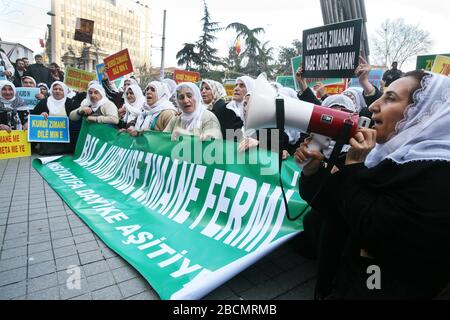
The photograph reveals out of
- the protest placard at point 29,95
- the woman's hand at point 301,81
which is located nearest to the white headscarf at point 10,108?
the protest placard at point 29,95

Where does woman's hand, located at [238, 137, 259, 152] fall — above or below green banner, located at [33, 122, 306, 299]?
above

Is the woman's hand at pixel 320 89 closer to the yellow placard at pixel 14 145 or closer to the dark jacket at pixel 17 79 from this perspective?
the yellow placard at pixel 14 145

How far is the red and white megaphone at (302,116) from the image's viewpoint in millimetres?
1664

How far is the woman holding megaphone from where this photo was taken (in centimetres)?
136

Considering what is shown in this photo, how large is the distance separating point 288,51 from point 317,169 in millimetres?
39951

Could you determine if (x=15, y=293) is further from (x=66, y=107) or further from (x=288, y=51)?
(x=288, y=51)

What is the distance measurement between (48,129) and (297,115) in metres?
7.03

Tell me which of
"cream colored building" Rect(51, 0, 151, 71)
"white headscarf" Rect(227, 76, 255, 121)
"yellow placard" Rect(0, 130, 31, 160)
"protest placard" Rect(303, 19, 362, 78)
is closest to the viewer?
"protest placard" Rect(303, 19, 362, 78)

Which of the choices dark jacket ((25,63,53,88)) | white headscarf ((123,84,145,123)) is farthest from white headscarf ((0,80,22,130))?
dark jacket ((25,63,53,88))

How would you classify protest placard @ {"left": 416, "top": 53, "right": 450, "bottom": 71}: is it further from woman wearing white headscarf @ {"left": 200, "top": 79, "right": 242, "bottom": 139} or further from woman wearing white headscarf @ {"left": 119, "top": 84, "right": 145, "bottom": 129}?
woman wearing white headscarf @ {"left": 119, "top": 84, "right": 145, "bottom": 129}

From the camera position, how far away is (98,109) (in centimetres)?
653

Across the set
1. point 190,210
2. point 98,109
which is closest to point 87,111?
point 98,109

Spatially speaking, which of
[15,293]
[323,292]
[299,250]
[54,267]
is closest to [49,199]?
[54,267]

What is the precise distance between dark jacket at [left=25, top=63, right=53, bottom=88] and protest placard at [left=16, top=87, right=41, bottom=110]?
2742 millimetres
